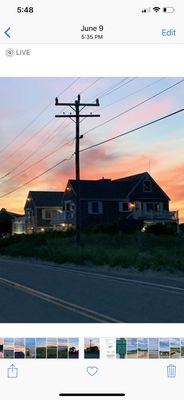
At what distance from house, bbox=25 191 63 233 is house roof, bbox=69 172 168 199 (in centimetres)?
1268

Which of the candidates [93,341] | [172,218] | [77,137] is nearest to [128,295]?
[93,341]

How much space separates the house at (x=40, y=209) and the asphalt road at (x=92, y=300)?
65.0 meters

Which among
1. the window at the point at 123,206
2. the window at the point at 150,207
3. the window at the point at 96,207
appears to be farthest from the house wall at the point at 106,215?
the window at the point at 150,207

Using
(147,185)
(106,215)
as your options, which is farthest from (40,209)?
(147,185)

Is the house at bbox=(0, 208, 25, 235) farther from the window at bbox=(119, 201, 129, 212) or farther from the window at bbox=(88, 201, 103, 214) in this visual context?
the window at bbox=(119, 201, 129, 212)

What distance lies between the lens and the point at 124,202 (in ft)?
229

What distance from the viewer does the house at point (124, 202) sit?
6875 centimetres

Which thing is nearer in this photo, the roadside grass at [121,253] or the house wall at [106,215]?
the roadside grass at [121,253]

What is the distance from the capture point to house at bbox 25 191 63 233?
3307 inches

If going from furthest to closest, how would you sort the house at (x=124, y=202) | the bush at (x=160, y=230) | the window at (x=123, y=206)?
1. the window at (x=123, y=206)
2. the house at (x=124, y=202)
3. the bush at (x=160, y=230)

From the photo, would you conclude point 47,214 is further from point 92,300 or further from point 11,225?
point 92,300

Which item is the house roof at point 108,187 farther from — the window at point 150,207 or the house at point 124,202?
the window at point 150,207

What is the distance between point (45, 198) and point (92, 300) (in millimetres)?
74065
